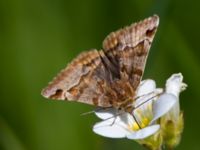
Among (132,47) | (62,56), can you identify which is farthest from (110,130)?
(62,56)

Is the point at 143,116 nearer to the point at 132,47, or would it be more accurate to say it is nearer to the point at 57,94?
the point at 132,47

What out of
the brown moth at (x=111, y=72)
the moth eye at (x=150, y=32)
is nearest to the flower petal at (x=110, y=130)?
the brown moth at (x=111, y=72)

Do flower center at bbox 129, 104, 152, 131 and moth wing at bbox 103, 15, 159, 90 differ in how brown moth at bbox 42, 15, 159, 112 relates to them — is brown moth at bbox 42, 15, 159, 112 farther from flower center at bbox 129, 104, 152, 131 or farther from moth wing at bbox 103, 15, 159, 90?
flower center at bbox 129, 104, 152, 131

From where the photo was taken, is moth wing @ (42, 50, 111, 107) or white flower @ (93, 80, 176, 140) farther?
moth wing @ (42, 50, 111, 107)

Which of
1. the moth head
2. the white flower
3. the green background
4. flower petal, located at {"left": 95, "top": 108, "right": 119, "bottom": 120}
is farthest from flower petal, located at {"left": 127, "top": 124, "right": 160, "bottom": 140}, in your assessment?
the green background

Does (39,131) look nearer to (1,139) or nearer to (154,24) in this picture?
(1,139)

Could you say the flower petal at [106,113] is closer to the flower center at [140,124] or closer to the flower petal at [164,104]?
the flower center at [140,124]

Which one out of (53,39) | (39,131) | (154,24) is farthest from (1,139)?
(154,24)

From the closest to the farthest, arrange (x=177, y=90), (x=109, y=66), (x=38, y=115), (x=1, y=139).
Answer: (x=177, y=90) → (x=109, y=66) → (x=1, y=139) → (x=38, y=115)
